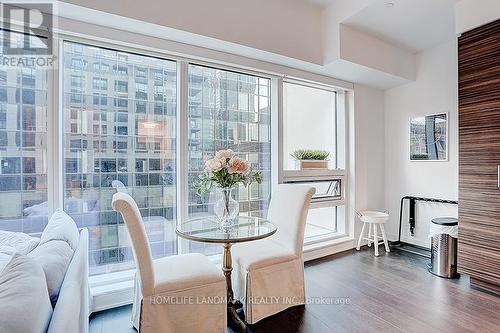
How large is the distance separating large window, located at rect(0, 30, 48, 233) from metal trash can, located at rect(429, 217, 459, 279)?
12.7ft

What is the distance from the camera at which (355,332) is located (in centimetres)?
197

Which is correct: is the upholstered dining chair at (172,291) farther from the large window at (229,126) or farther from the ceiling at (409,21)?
the ceiling at (409,21)

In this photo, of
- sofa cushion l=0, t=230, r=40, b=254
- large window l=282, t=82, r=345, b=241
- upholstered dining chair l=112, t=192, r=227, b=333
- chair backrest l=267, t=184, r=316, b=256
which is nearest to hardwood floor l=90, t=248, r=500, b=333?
upholstered dining chair l=112, t=192, r=227, b=333

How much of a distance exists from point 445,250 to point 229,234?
99.2 inches

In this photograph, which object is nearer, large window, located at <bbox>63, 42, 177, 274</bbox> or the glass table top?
the glass table top

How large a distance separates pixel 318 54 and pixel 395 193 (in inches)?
97.3

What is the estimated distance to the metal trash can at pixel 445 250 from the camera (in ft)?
9.58

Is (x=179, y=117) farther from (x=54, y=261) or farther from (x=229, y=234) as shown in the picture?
(x=54, y=261)

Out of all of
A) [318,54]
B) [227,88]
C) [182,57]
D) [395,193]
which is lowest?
[395,193]

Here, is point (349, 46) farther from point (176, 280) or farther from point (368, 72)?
point (176, 280)

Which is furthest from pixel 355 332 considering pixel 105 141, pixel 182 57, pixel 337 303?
pixel 182 57

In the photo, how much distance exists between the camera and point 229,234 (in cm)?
201

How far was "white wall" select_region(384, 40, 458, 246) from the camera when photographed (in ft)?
11.5

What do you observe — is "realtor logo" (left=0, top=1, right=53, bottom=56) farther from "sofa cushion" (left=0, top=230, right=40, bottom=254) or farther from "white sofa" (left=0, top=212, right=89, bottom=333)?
"white sofa" (left=0, top=212, right=89, bottom=333)
